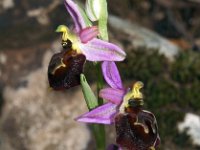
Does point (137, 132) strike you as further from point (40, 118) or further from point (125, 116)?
point (40, 118)

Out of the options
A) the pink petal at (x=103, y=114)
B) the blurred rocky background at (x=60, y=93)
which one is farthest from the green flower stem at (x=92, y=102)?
the blurred rocky background at (x=60, y=93)

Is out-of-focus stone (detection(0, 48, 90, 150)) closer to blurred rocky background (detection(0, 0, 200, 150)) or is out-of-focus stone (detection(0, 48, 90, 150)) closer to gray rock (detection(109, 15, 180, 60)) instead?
blurred rocky background (detection(0, 0, 200, 150))

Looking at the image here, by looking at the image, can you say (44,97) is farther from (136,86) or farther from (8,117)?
(136,86)

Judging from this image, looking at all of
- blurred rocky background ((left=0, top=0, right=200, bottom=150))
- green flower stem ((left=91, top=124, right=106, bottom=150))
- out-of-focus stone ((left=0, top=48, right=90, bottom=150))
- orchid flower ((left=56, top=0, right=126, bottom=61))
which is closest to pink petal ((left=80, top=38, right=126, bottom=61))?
orchid flower ((left=56, top=0, right=126, bottom=61))

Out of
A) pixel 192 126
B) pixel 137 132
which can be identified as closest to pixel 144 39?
pixel 192 126

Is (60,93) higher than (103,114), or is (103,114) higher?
(103,114)

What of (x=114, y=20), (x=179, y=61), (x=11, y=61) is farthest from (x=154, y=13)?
(x=11, y=61)

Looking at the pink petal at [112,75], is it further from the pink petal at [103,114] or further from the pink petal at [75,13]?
the pink petal at [75,13]
